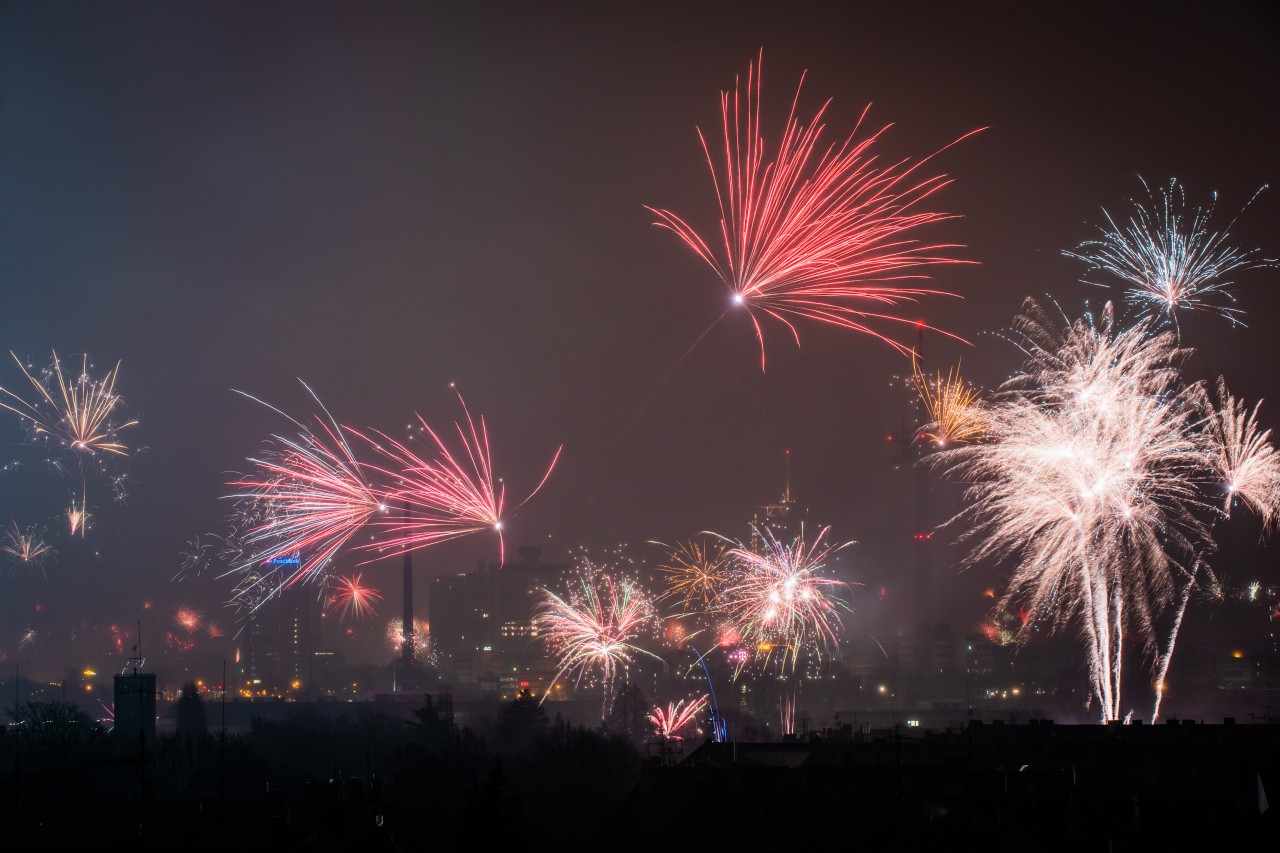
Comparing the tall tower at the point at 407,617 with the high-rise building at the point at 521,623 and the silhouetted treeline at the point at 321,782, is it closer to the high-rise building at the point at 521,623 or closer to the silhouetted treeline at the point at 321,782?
the high-rise building at the point at 521,623

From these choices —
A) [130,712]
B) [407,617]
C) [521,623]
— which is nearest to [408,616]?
[407,617]

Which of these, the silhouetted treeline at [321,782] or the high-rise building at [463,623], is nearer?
the silhouetted treeline at [321,782]

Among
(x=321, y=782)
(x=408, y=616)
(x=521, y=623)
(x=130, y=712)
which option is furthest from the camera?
(x=521, y=623)

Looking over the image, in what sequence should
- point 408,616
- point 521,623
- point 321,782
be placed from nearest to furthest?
point 321,782 < point 408,616 < point 521,623

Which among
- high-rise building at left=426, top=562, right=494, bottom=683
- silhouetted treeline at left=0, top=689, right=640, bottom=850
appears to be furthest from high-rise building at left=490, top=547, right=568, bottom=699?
silhouetted treeline at left=0, top=689, right=640, bottom=850

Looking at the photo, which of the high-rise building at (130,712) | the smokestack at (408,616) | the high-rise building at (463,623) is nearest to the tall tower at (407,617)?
Result: the smokestack at (408,616)

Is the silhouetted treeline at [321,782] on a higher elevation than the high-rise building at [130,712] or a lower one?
lower

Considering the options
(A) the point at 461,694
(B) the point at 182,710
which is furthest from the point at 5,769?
(A) the point at 461,694

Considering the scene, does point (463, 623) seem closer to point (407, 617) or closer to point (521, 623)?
point (521, 623)

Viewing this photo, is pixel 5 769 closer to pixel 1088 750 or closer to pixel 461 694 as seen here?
pixel 1088 750

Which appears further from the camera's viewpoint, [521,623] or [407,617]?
[521,623]

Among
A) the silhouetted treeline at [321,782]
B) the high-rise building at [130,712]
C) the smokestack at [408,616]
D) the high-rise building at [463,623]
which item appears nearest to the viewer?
the silhouetted treeline at [321,782]
